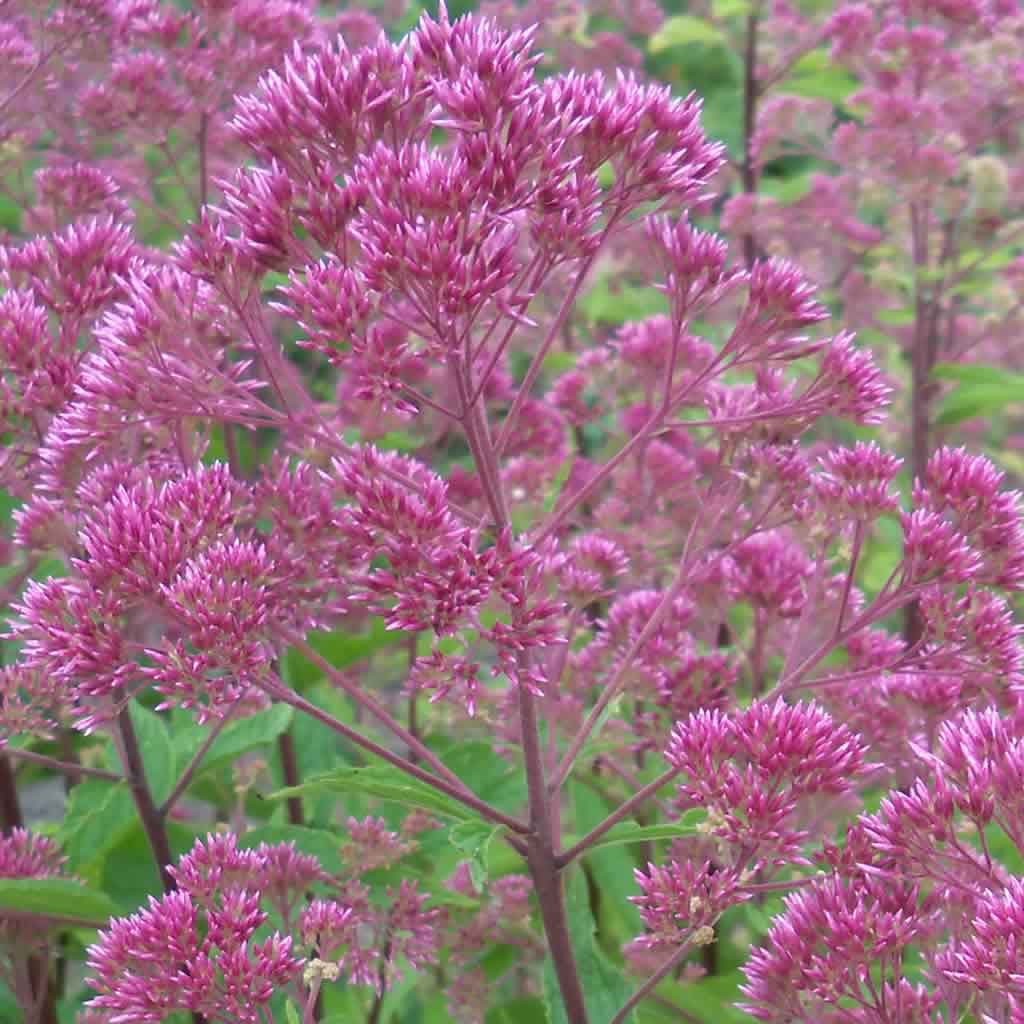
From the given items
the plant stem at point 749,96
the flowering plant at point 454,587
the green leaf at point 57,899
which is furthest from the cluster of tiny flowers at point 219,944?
the plant stem at point 749,96

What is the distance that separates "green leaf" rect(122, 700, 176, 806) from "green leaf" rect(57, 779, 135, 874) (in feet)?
0.18

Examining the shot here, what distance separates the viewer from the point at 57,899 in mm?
1861

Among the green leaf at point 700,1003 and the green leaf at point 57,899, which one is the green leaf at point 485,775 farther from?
the green leaf at point 57,899

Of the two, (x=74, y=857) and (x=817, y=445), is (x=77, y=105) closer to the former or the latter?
(x=74, y=857)

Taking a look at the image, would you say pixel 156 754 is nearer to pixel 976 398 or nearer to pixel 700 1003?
pixel 700 1003

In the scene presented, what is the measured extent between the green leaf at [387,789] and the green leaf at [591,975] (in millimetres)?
341

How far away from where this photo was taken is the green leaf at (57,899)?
1800mm

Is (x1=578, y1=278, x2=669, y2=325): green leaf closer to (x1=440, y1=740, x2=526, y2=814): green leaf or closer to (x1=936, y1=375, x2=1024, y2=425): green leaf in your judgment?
(x1=936, y1=375, x2=1024, y2=425): green leaf

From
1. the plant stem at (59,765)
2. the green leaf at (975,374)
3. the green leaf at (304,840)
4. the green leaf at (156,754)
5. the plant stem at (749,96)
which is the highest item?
the plant stem at (749,96)

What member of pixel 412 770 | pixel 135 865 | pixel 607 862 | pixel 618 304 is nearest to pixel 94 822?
pixel 135 865

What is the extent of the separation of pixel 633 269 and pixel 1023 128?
2.11 metres

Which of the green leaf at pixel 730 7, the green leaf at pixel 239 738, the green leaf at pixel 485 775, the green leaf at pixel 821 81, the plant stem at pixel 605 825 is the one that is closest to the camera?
the plant stem at pixel 605 825

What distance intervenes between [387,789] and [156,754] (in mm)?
850

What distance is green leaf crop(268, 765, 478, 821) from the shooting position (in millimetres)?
1522
